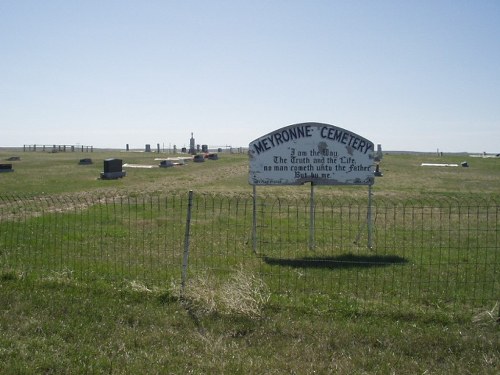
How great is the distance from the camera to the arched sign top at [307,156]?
13.4 metres

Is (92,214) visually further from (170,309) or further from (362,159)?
(170,309)

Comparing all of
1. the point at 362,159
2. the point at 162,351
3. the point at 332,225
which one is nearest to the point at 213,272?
the point at 162,351

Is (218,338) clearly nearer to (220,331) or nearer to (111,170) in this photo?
(220,331)

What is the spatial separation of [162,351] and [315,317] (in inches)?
88.7

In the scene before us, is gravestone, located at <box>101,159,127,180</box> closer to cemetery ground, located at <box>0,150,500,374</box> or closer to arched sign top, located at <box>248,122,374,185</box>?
arched sign top, located at <box>248,122,374,185</box>

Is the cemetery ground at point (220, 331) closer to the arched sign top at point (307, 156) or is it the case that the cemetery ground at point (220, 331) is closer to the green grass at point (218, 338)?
the green grass at point (218, 338)

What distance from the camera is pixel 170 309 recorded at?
7.29m

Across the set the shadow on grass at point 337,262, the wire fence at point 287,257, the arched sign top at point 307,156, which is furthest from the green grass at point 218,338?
the arched sign top at point 307,156

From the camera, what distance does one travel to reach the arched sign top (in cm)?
1339

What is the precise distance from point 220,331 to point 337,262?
5.08 metres

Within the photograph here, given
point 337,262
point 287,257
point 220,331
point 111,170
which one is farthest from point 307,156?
point 111,170

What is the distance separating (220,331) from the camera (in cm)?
653

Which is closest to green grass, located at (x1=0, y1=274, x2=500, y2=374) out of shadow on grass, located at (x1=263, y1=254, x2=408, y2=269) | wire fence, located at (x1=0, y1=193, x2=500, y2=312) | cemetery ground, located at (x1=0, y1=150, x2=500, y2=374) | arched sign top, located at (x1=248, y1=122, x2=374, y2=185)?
cemetery ground, located at (x1=0, y1=150, x2=500, y2=374)

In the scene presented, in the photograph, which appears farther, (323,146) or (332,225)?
(332,225)
